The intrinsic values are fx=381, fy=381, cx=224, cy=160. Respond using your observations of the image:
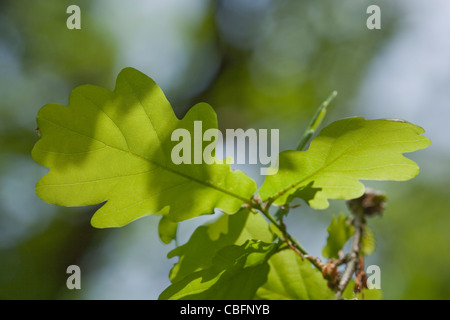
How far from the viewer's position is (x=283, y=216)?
0.86 m

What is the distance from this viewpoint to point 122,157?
74cm

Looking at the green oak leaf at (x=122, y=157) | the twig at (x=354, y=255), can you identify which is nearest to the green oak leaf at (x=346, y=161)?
the green oak leaf at (x=122, y=157)

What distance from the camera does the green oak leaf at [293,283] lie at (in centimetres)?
94

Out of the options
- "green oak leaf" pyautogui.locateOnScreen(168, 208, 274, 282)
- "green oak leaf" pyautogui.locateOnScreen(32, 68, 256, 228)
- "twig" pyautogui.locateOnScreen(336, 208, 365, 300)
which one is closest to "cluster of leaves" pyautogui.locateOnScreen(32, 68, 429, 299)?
"green oak leaf" pyautogui.locateOnScreen(32, 68, 256, 228)

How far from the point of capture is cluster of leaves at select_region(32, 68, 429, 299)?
0.74 meters

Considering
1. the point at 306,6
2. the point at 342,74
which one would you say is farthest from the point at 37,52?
the point at 342,74

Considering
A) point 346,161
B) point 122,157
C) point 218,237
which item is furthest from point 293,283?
point 122,157

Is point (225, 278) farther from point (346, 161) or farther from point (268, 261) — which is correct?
point (346, 161)

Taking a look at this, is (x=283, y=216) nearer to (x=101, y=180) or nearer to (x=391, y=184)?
(x=101, y=180)

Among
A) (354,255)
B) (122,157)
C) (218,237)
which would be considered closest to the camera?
(122,157)

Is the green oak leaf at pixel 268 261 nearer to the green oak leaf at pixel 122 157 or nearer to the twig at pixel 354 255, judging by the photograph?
the twig at pixel 354 255

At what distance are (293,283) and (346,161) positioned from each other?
1.17 ft

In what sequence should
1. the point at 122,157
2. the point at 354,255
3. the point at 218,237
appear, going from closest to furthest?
the point at 122,157, the point at 218,237, the point at 354,255
